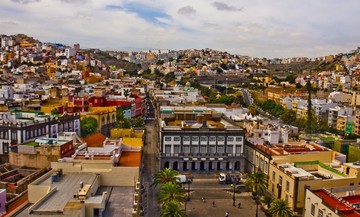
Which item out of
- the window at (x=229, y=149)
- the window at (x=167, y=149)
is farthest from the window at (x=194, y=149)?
the window at (x=229, y=149)

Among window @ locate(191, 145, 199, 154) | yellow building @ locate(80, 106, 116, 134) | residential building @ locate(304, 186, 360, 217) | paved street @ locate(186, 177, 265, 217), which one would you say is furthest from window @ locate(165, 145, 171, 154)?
residential building @ locate(304, 186, 360, 217)

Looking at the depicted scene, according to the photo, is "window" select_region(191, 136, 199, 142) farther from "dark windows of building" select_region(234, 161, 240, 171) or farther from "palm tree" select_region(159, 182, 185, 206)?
"palm tree" select_region(159, 182, 185, 206)

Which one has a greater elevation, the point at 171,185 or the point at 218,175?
the point at 171,185

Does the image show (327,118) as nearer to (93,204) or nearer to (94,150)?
(94,150)

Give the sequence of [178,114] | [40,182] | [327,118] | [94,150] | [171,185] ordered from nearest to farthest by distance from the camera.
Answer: [40,182] < [171,185] < [94,150] < [178,114] < [327,118]

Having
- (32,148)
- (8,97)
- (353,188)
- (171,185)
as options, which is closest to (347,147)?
(353,188)

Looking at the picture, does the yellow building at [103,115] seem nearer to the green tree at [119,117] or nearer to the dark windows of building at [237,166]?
the green tree at [119,117]
